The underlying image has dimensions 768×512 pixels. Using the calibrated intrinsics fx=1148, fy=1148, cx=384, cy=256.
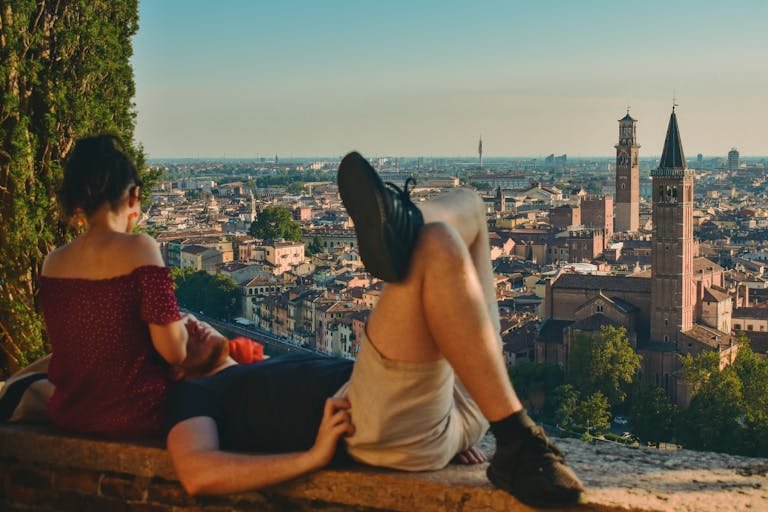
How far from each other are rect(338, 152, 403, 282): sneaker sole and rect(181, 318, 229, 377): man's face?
382 mm

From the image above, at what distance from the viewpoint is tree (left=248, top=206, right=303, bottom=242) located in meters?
35.1

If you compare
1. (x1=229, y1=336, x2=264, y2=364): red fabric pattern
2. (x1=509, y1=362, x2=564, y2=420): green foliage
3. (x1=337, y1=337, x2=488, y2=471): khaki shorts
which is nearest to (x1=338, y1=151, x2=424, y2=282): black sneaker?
(x1=337, y1=337, x2=488, y2=471): khaki shorts

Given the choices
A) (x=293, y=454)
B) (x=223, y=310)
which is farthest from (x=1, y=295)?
(x=223, y=310)

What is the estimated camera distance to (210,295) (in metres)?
Result: 24.0

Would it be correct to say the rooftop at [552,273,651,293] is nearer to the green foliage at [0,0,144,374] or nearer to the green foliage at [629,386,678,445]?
the green foliage at [629,386,678,445]

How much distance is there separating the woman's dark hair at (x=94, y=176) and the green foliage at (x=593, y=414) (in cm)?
1354

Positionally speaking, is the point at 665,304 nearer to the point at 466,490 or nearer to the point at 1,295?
the point at 1,295

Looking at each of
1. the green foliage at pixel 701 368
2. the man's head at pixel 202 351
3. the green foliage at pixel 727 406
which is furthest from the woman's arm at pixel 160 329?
the green foliage at pixel 701 368

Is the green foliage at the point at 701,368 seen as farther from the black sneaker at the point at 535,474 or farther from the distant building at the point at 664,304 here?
the black sneaker at the point at 535,474

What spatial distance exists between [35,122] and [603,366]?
47.4 feet

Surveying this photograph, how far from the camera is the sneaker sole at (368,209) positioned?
3.71 feet

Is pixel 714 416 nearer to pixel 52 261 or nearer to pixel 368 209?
pixel 52 261

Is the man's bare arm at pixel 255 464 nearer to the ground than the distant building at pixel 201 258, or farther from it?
farther from it

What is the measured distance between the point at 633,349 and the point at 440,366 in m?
18.2
